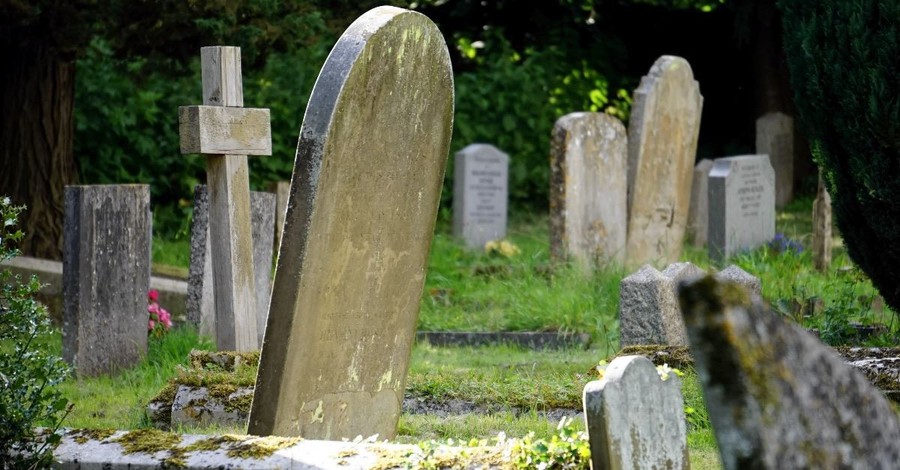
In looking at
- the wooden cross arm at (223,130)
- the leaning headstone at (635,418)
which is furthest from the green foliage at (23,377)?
the leaning headstone at (635,418)

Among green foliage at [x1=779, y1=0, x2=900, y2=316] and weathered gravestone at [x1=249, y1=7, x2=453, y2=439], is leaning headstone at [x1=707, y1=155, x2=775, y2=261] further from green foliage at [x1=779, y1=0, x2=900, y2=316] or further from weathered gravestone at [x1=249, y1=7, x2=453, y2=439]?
weathered gravestone at [x1=249, y1=7, x2=453, y2=439]

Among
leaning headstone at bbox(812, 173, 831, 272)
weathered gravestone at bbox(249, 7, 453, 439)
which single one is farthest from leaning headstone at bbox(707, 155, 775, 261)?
weathered gravestone at bbox(249, 7, 453, 439)

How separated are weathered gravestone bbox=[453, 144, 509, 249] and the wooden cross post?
28.1 ft

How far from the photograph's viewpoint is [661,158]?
1234 cm

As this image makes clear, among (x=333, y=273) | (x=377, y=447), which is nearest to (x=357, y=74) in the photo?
(x=333, y=273)

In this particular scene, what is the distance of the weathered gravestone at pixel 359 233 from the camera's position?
4.58m

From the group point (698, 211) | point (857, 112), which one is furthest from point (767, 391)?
point (698, 211)

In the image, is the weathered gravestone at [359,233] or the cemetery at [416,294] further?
the weathered gravestone at [359,233]

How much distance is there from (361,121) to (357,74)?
18 centimetres

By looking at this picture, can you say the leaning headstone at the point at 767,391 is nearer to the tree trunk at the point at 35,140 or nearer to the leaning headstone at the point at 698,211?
the tree trunk at the point at 35,140

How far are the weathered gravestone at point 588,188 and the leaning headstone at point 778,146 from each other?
19.7 feet

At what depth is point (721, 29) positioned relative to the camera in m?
19.8

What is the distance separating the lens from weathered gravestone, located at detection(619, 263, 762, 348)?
7.16 meters

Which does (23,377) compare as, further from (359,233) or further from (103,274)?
(103,274)
